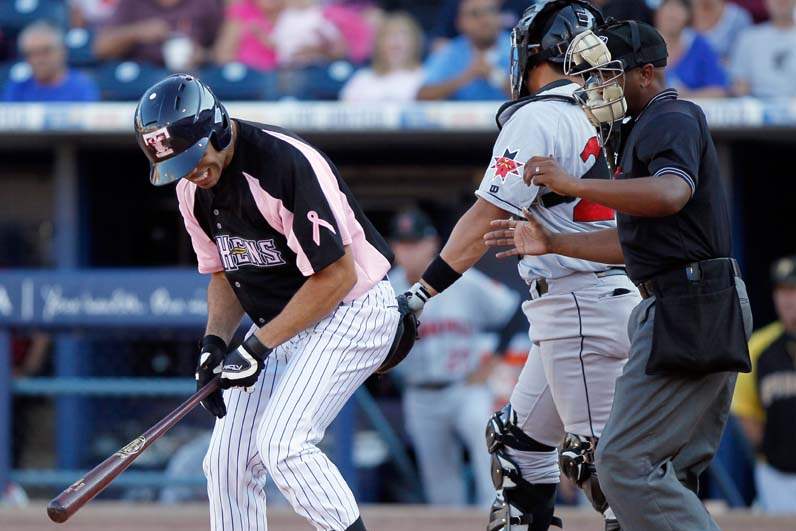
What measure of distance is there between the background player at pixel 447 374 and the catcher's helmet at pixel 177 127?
3.27 meters

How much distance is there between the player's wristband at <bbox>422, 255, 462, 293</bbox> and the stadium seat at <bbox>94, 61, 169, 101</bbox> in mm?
4497

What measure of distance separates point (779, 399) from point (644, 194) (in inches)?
145

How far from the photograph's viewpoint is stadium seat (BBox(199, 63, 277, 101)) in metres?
8.13

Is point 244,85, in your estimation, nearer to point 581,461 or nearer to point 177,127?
point 177,127

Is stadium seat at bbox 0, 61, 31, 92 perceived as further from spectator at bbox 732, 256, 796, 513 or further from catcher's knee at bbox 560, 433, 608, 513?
catcher's knee at bbox 560, 433, 608, 513

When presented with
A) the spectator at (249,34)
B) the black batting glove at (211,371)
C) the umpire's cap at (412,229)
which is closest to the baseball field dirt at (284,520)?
the umpire's cap at (412,229)

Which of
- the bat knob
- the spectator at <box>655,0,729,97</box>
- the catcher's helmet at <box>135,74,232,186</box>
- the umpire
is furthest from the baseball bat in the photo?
the spectator at <box>655,0,729,97</box>

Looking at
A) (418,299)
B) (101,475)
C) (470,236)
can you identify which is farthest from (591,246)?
(101,475)

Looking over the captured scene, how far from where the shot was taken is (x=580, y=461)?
410 centimetres

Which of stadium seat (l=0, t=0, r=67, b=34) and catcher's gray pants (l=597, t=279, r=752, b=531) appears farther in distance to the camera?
stadium seat (l=0, t=0, r=67, b=34)

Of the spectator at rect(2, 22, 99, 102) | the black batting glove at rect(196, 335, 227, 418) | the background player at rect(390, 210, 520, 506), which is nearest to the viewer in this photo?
the black batting glove at rect(196, 335, 227, 418)

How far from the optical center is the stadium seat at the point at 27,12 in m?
8.90

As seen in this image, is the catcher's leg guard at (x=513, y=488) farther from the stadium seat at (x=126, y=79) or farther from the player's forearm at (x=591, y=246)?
the stadium seat at (x=126, y=79)

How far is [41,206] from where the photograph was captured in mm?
9172
